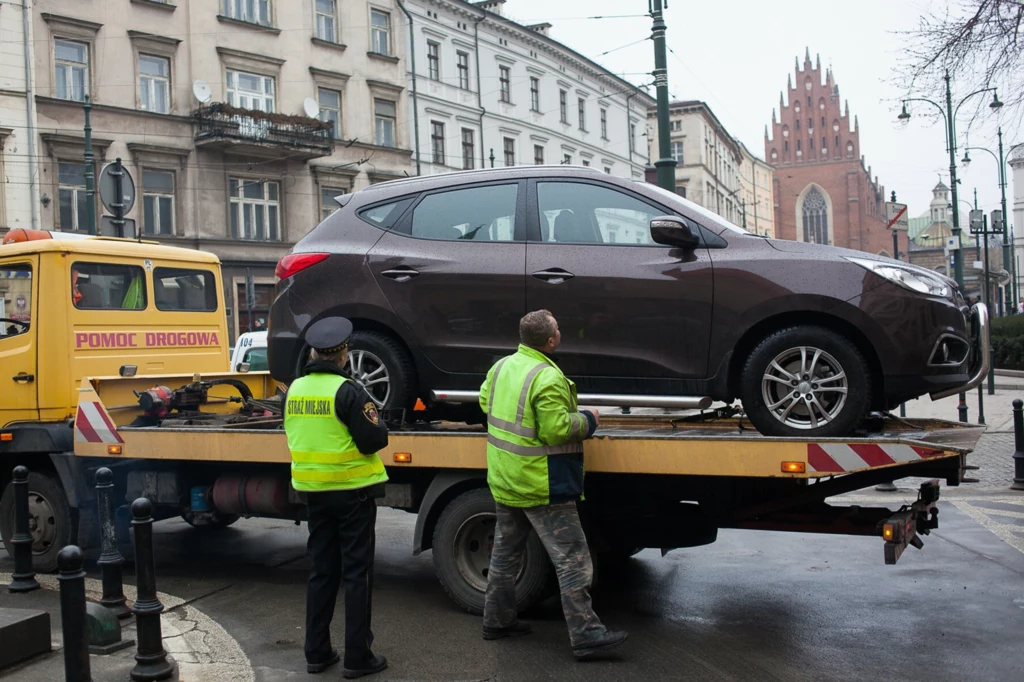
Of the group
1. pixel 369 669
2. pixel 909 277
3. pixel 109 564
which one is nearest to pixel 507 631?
pixel 369 669

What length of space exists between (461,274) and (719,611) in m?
2.67

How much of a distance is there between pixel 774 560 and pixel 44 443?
18.7ft

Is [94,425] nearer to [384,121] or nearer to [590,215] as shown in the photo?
[590,215]

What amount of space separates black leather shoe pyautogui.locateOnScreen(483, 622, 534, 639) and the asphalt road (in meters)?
0.06

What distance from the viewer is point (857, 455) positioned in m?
5.15

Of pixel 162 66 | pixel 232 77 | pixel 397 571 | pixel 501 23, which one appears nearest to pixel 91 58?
pixel 162 66

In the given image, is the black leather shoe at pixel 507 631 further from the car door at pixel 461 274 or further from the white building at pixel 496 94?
the white building at pixel 496 94

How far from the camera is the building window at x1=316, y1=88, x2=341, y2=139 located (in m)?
34.4

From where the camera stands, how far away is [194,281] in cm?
920

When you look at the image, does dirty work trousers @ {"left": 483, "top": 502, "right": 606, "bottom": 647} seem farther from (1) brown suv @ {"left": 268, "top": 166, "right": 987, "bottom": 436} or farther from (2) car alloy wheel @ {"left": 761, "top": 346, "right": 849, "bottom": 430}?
(2) car alloy wheel @ {"left": 761, "top": 346, "right": 849, "bottom": 430}

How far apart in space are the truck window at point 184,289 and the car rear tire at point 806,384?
18.1 ft

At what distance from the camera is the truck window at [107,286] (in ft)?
26.5

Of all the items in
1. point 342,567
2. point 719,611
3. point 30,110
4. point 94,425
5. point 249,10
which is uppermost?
point 249,10

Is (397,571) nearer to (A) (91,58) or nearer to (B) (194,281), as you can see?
(B) (194,281)
